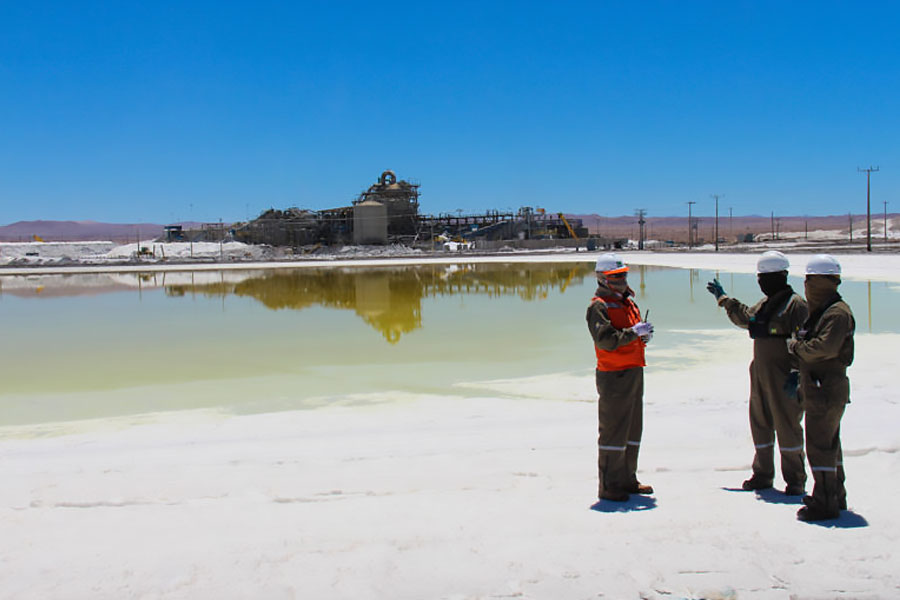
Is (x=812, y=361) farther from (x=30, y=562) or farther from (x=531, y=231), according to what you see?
(x=531, y=231)

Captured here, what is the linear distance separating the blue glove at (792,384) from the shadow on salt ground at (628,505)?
1.00m

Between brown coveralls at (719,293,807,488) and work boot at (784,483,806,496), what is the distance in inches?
0.5

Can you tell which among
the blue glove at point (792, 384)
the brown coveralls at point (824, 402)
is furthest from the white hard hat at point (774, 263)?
the blue glove at point (792, 384)

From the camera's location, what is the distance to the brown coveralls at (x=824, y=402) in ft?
12.2

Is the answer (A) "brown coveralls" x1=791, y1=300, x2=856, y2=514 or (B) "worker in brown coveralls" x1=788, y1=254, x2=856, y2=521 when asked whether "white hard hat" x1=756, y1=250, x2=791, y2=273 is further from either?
(A) "brown coveralls" x1=791, y1=300, x2=856, y2=514

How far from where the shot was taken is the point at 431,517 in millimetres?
3975

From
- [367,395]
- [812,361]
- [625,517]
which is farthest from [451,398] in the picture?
[812,361]

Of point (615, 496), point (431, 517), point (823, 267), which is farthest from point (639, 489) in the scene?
point (823, 267)

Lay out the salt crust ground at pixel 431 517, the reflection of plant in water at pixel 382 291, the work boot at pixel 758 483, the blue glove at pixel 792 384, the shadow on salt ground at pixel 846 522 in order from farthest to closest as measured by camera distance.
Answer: the reflection of plant in water at pixel 382 291, the work boot at pixel 758 483, the blue glove at pixel 792 384, the shadow on salt ground at pixel 846 522, the salt crust ground at pixel 431 517

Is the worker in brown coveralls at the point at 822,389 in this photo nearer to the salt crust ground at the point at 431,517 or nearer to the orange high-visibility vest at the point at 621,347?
the salt crust ground at the point at 431,517

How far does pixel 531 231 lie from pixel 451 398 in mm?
73261

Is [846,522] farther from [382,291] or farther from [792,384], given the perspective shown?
[382,291]

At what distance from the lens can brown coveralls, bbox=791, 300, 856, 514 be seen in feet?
12.2

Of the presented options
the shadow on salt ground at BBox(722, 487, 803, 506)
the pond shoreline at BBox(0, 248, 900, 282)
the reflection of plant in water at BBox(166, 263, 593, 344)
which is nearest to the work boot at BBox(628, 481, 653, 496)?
the shadow on salt ground at BBox(722, 487, 803, 506)
